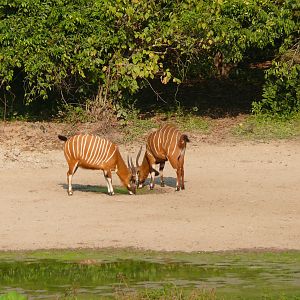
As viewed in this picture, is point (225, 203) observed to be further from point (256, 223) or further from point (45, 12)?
point (45, 12)

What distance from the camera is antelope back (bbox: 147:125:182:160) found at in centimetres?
1675

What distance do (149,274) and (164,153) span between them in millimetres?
5813

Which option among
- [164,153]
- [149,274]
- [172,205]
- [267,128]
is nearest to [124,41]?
[267,128]

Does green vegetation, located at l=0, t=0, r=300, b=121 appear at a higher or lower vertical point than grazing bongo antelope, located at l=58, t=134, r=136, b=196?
higher

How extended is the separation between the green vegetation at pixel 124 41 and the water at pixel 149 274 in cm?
874

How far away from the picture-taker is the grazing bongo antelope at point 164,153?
54.6 feet

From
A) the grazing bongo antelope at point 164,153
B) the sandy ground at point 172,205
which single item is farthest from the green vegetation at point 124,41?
the grazing bongo antelope at point 164,153

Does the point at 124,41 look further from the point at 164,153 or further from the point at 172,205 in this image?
the point at 172,205

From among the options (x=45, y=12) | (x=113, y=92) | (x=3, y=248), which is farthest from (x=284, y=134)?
(x=3, y=248)

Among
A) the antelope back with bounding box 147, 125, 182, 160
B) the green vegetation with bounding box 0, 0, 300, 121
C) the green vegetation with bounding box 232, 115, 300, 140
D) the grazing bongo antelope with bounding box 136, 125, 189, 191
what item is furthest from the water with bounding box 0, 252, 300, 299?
the green vegetation with bounding box 0, 0, 300, 121

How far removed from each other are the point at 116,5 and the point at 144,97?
3888 millimetres

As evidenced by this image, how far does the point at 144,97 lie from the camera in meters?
24.0

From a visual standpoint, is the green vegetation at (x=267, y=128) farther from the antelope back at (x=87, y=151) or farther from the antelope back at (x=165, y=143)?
the antelope back at (x=87, y=151)

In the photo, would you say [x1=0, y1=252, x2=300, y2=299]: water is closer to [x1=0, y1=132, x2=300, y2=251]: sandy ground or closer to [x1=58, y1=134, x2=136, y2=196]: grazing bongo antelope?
[x1=0, y1=132, x2=300, y2=251]: sandy ground
